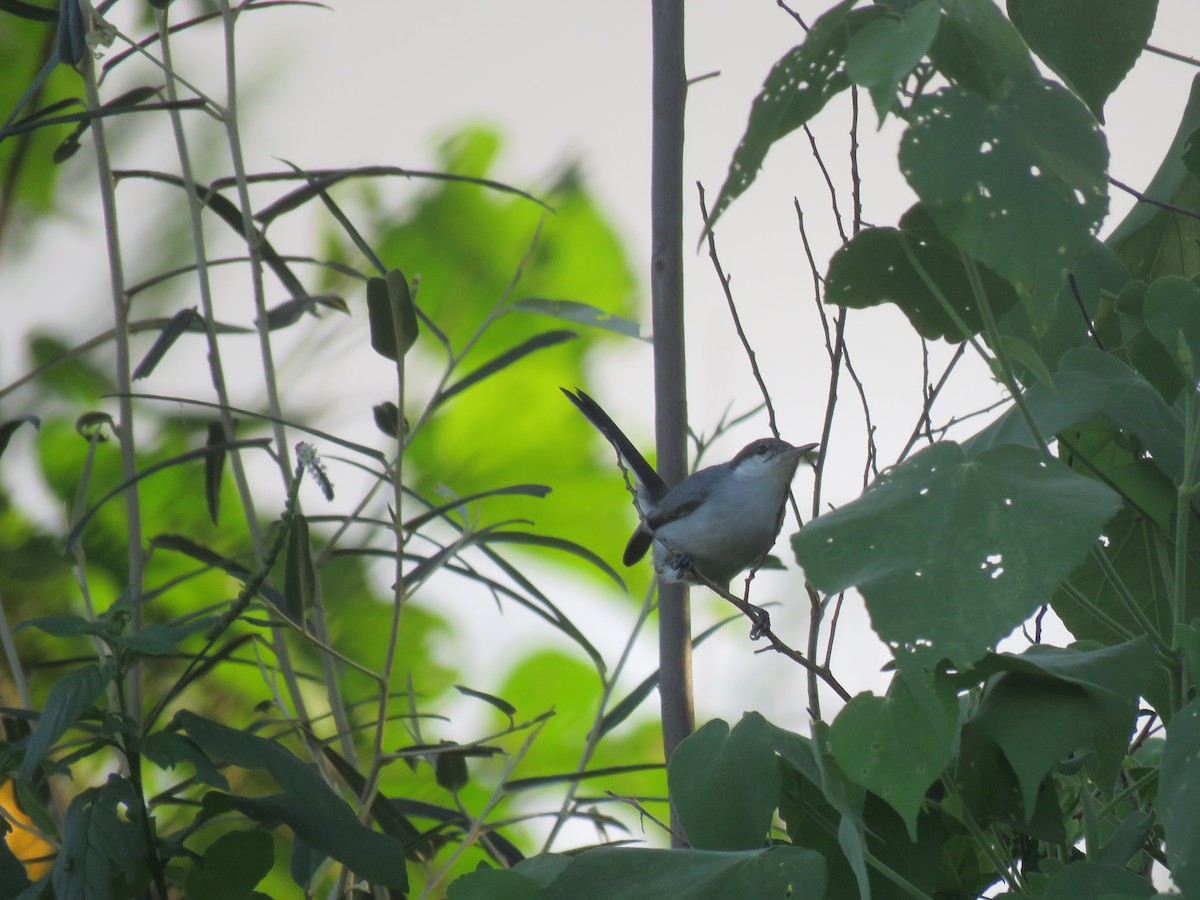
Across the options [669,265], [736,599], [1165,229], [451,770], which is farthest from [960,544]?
[451,770]

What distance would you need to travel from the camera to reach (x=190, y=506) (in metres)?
1.69

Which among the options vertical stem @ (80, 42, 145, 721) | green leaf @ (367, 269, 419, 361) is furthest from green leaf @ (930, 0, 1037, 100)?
vertical stem @ (80, 42, 145, 721)

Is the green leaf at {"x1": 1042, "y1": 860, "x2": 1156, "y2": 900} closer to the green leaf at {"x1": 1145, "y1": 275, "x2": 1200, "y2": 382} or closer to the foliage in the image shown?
the foliage

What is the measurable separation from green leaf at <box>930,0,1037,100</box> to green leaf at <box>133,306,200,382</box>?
83cm

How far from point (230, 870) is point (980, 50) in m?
0.71

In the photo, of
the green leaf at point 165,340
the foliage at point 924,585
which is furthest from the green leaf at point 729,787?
the green leaf at point 165,340

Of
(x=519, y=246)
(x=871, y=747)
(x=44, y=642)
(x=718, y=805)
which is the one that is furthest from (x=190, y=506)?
(x=871, y=747)

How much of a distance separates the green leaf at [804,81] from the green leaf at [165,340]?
756 millimetres

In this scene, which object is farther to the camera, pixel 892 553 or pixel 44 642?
pixel 44 642

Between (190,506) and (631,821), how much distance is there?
0.79 meters

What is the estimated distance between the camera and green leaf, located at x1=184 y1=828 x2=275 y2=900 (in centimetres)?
80

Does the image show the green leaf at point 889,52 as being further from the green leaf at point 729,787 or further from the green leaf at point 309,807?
the green leaf at point 309,807

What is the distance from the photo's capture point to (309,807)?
0.81 m

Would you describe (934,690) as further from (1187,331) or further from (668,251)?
(668,251)
